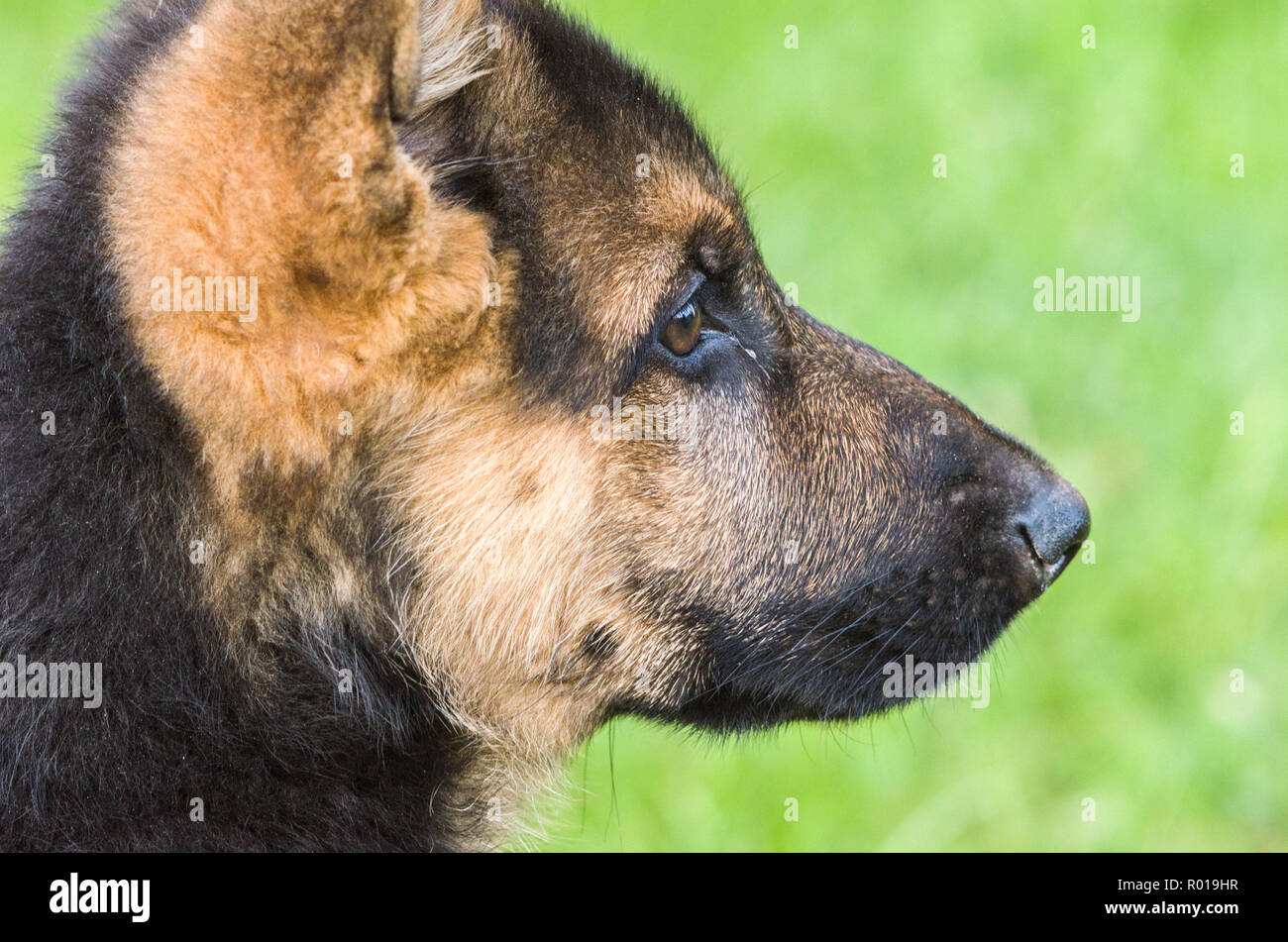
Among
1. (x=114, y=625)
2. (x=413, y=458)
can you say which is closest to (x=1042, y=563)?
(x=413, y=458)

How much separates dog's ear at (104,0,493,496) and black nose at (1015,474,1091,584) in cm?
173

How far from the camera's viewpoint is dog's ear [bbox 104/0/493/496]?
3.01m

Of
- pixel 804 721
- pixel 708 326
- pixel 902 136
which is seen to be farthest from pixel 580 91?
pixel 902 136

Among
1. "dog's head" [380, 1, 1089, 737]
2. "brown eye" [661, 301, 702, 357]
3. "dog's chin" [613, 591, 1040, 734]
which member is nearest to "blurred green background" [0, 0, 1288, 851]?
"dog's chin" [613, 591, 1040, 734]

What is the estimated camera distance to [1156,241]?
29.3ft

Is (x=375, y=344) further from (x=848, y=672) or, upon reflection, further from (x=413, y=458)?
(x=848, y=672)

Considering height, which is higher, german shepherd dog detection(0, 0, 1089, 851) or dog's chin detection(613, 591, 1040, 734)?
german shepherd dog detection(0, 0, 1089, 851)

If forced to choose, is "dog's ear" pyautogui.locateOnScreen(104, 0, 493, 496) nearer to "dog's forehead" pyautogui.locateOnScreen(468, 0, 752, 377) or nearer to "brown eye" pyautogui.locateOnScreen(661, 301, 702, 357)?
"dog's forehead" pyautogui.locateOnScreen(468, 0, 752, 377)

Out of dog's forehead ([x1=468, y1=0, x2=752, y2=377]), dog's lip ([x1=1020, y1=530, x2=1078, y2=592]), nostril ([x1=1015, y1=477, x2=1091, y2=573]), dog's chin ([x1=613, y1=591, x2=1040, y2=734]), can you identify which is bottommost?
dog's chin ([x1=613, y1=591, x2=1040, y2=734])

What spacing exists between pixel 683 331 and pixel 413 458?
2.64ft

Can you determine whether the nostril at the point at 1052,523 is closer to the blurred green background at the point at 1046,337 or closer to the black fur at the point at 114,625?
the blurred green background at the point at 1046,337

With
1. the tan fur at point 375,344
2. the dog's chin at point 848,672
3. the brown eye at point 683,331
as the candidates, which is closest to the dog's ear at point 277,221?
the tan fur at point 375,344

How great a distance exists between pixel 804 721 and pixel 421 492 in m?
1.38

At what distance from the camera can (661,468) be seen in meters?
3.67
